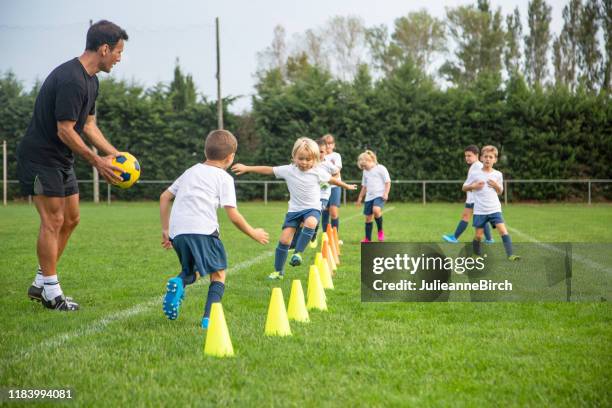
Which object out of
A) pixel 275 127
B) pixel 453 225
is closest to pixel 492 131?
pixel 275 127

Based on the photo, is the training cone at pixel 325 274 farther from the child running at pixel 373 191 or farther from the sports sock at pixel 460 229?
the sports sock at pixel 460 229

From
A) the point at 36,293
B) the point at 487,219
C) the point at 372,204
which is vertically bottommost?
the point at 36,293

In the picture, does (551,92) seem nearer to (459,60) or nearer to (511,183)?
(511,183)

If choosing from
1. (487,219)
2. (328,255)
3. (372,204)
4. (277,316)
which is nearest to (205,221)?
(277,316)

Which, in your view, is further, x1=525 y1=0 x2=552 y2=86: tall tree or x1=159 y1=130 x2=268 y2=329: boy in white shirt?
x1=525 y1=0 x2=552 y2=86: tall tree

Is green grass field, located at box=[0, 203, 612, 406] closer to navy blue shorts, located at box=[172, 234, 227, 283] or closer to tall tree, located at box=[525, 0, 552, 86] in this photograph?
navy blue shorts, located at box=[172, 234, 227, 283]

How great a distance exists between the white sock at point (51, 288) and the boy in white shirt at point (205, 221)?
52.4 inches

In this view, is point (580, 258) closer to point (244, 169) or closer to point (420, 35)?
point (244, 169)

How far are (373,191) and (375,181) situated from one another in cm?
21

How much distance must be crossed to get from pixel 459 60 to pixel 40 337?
48.8 metres

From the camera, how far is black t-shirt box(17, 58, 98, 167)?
18.5 ft

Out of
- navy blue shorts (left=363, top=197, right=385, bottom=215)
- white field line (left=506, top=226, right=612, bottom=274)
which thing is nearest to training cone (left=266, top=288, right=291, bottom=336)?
white field line (left=506, top=226, right=612, bottom=274)

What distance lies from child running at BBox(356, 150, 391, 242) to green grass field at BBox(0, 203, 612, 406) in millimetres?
5010

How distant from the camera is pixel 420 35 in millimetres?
51688
